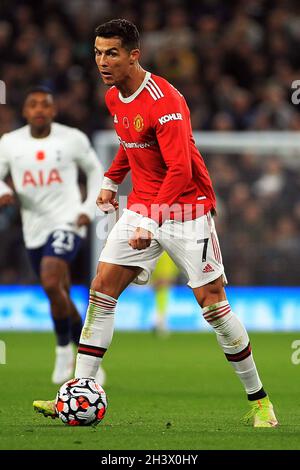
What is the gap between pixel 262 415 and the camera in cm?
657

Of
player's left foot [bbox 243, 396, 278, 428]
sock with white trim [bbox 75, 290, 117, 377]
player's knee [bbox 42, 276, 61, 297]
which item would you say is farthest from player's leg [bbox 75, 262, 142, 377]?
player's knee [bbox 42, 276, 61, 297]

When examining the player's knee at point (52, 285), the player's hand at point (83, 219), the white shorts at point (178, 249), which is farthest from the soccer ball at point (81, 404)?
the player's hand at point (83, 219)

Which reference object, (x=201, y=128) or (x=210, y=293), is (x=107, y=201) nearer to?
(x=210, y=293)

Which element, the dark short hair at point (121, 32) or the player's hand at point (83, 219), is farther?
the player's hand at point (83, 219)

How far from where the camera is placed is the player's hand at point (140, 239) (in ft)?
20.3

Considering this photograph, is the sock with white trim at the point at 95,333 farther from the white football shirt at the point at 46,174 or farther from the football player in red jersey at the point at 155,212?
the white football shirt at the point at 46,174

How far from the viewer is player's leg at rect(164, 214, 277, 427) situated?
655cm

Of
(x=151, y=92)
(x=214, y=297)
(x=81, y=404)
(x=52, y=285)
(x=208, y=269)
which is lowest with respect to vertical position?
(x=52, y=285)

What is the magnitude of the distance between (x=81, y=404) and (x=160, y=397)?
215cm

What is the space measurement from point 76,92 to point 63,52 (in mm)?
663

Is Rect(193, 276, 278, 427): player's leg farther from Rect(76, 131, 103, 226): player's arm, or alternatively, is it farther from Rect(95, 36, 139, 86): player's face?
Rect(76, 131, 103, 226): player's arm

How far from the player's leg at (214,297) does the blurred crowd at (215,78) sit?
30.9 feet

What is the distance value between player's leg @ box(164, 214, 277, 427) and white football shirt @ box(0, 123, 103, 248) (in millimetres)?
3068

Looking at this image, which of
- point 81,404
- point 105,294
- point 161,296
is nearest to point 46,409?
point 81,404
